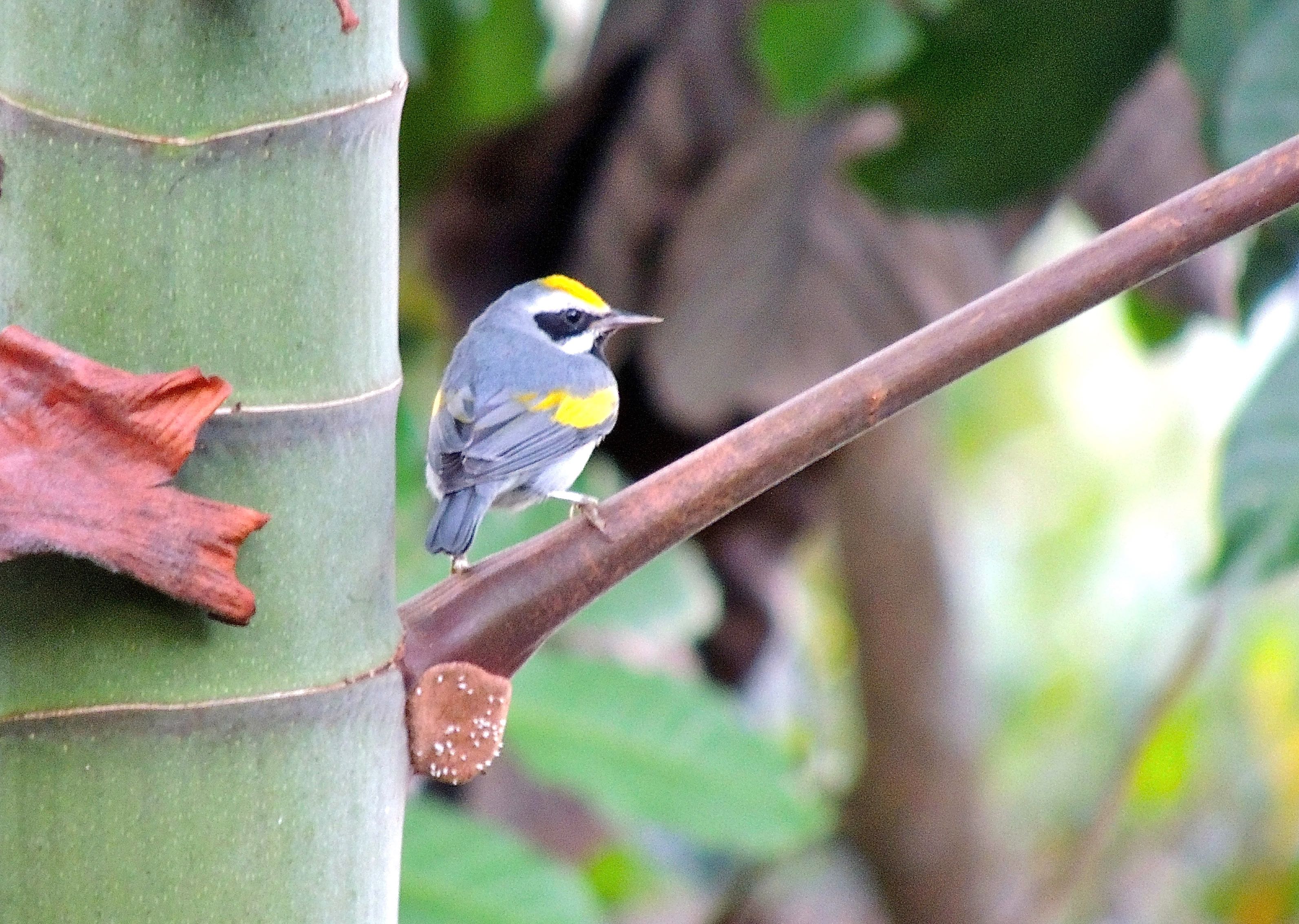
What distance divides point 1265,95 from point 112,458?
1.18 meters

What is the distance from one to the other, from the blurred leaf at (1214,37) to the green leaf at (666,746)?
2.55ft

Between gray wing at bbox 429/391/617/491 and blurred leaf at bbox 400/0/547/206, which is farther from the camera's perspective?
blurred leaf at bbox 400/0/547/206

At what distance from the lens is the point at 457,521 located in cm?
107

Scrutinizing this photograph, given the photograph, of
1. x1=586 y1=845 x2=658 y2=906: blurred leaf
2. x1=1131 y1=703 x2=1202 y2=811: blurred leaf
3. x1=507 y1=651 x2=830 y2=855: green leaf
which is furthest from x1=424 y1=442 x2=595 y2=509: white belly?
x1=1131 y1=703 x2=1202 y2=811: blurred leaf

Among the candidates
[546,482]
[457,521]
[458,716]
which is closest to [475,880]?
[546,482]

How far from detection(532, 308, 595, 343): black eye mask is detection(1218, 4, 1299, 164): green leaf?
599 mm

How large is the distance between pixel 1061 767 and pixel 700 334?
2038mm

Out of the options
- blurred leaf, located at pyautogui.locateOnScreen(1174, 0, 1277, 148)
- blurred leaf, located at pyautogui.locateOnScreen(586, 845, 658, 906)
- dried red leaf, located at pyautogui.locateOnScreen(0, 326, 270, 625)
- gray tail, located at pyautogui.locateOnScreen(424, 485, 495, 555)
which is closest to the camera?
dried red leaf, located at pyautogui.locateOnScreen(0, 326, 270, 625)

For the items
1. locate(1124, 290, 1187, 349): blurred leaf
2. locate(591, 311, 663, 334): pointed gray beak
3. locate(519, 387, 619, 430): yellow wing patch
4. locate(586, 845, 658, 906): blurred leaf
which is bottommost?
locate(586, 845, 658, 906): blurred leaf

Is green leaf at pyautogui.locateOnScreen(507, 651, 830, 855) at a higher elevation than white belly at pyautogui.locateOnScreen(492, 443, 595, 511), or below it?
below

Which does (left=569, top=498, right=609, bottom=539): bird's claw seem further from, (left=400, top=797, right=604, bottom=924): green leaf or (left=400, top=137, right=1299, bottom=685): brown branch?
(left=400, top=797, right=604, bottom=924): green leaf

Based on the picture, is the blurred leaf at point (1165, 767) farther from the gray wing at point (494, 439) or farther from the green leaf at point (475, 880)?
the gray wing at point (494, 439)

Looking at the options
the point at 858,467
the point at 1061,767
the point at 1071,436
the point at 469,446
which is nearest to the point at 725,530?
the point at 858,467

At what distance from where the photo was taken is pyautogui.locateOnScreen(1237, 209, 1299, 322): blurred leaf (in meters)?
1.42
